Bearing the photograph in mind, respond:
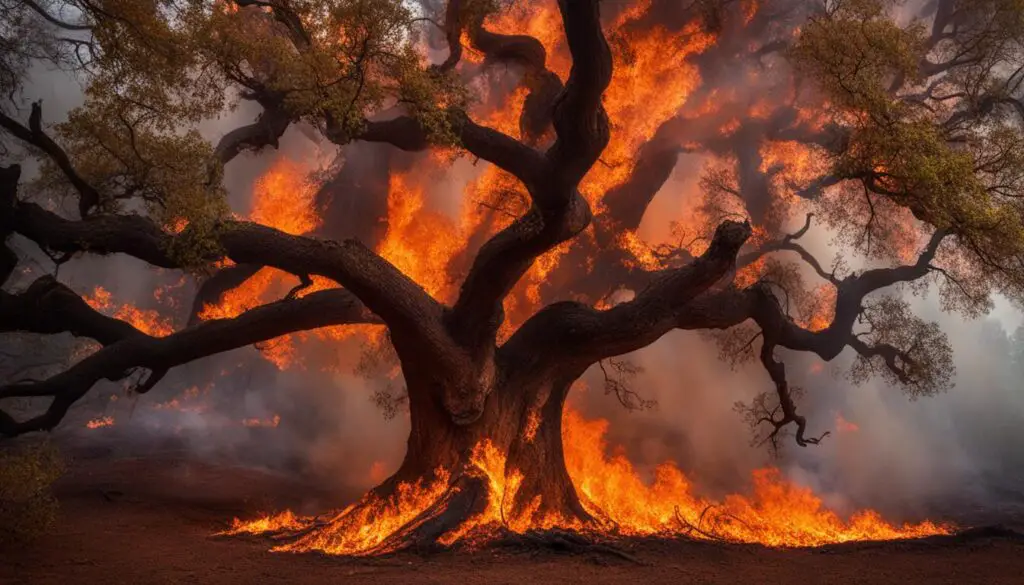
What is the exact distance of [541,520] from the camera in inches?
454

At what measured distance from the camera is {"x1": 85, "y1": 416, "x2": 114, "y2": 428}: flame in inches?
942

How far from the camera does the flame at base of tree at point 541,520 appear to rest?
995 cm

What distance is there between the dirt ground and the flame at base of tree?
0.70 m

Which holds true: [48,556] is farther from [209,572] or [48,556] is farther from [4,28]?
[4,28]

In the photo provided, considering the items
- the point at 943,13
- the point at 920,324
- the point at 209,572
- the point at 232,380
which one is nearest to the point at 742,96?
the point at 943,13

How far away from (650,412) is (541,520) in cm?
1774

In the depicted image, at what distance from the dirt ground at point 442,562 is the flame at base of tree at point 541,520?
0.70 metres

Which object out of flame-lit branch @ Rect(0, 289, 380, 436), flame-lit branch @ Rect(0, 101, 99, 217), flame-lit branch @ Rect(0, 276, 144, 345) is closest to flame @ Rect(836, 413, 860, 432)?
flame-lit branch @ Rect(0, 289, 380, 436)

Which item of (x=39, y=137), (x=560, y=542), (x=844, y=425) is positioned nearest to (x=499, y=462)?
(x=560, y=542)

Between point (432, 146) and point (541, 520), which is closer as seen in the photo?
point (541, 520)

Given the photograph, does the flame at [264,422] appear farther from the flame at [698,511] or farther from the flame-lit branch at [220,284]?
the flame at [698,511]

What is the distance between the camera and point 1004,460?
2764 centimetres

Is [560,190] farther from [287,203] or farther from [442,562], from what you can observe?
[287,203]

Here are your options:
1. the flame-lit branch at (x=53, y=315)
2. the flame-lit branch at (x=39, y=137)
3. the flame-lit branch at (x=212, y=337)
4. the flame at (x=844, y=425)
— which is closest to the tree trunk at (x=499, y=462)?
the flame-lit branch at (x=212, y=337)
